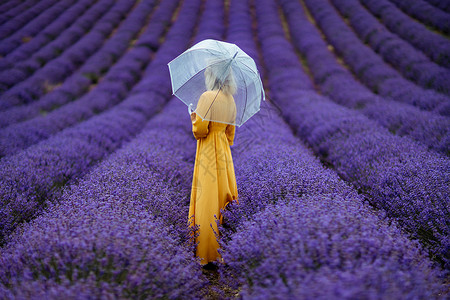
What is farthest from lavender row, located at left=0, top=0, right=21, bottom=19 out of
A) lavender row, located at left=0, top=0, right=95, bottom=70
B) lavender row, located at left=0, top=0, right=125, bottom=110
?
lavender row, located at left=0, top=0, right=125, bottom=110

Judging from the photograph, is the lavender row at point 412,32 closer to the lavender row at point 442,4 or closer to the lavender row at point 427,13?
the lavender row at point 427,13

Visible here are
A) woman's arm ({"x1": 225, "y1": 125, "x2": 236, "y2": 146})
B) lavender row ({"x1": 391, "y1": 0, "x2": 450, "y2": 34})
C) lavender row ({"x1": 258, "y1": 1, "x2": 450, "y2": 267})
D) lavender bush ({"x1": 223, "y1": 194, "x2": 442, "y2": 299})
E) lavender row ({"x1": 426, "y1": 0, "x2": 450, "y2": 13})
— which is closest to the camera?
lavender bush ({"x1": 223, "y1": 194, "x2": 442, "y2": 299})

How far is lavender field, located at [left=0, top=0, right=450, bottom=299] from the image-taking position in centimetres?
125

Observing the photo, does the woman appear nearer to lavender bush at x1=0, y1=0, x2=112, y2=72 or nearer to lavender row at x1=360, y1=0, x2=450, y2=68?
lavender row at x1=360, y1=0, x2=450, y2=68

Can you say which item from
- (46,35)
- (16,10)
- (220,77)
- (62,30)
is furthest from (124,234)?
(16,10)

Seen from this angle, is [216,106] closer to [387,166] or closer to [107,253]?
[107,253]

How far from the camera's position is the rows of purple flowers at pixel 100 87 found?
428 centimetres

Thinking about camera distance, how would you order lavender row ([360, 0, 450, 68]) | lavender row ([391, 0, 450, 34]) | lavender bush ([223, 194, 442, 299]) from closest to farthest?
lavender bush ([223, 194, 442, 299])
lavender row ([360, 0, 450, 68])
lavender row ([391, 0, 450, 34])

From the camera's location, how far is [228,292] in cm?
193

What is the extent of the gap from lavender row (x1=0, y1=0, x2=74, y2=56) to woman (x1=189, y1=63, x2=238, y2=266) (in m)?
9.55

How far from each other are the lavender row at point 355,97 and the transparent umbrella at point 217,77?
2443mm

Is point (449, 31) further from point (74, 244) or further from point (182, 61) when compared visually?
point (74, 244)

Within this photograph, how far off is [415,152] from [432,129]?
99 cm

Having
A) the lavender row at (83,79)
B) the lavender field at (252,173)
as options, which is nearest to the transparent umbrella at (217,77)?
the lavender field at (252,173)
